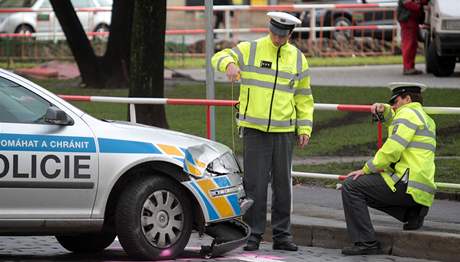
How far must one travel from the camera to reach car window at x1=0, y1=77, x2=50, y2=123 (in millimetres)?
9062

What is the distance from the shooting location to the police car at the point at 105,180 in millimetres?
8930

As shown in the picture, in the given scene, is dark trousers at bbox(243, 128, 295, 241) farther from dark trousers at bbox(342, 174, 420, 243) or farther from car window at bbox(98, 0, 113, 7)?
car window at bbox(98, 0, 113, 7)

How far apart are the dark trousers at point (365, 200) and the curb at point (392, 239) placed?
19cm

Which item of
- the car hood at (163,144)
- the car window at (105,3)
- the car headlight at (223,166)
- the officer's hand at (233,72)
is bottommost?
the car window at (105,3)

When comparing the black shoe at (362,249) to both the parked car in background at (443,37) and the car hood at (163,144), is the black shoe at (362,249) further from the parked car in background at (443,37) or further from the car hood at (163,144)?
the parked car in background at (443,37)

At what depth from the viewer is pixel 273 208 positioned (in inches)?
398

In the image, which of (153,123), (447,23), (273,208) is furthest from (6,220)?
(447,23)

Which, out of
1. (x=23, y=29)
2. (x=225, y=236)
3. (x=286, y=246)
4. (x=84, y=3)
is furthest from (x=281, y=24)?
(x=23, y=29)

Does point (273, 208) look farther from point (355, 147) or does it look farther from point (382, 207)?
point (355, 147)

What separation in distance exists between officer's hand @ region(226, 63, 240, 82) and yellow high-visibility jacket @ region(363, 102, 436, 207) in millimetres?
1253

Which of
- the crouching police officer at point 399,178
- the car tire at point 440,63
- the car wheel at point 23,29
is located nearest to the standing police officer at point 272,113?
the crouching police officer at point 399,178

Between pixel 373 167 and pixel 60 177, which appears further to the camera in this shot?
pixel 373 167

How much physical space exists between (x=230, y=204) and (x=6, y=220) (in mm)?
1690

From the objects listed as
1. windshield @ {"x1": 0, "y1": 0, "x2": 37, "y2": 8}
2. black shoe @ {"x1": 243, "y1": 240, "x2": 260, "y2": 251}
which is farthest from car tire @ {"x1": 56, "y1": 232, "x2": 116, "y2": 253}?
windshield @ {"x1": 0, "y1": 0, "x2": 37, "y2": 8}
